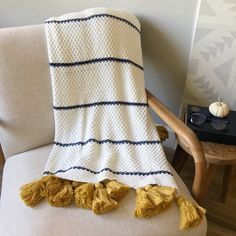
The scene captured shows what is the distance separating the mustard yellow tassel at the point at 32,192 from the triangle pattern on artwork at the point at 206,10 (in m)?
0.88

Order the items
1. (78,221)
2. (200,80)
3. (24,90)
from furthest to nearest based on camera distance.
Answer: (200,80) → (24,90) → (78,221)

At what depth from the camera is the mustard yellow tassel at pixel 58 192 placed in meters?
Answer: 0.87

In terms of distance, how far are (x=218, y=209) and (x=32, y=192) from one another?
92 cm

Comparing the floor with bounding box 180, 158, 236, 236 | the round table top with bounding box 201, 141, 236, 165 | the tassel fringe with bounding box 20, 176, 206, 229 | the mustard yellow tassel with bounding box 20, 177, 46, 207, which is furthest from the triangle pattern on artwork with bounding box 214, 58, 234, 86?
the mustard yellow tassel with bounding box 20, 177, 46, 207

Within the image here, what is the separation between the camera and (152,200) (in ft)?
2.87

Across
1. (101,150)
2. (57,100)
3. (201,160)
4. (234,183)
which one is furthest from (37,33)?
(234,183)

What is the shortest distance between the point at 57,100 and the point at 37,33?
257 millimetres

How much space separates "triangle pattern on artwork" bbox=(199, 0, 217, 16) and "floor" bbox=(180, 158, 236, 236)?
758mm

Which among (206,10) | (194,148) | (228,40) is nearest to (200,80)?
(228,40)

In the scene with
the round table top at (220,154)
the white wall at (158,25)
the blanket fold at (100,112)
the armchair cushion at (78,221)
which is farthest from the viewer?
the white wall at (158,25)

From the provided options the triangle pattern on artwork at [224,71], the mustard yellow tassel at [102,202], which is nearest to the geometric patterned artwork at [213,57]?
the triangle pattern on artwork at [224,71]

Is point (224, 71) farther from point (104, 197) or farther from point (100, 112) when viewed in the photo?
point (104, 197)

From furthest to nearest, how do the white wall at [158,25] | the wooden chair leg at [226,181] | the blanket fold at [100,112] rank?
the wooden chair leg at [226,181] → the white wall at [158,25] → the blanket fold at [100,112]

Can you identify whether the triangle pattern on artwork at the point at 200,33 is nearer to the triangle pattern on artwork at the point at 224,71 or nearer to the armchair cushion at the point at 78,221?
the triangle pattern on artwork at the point at 224,71
